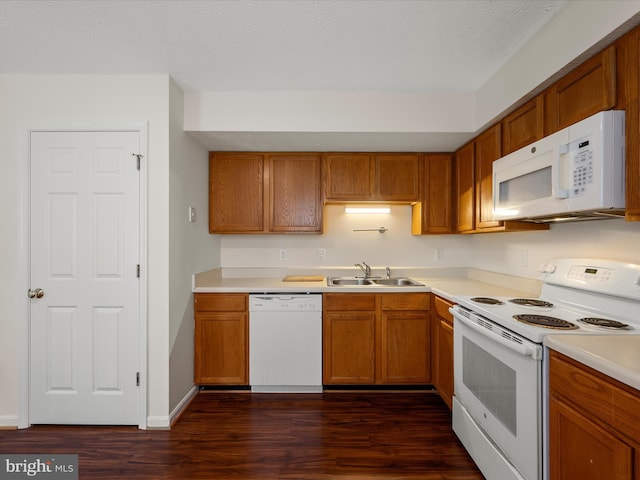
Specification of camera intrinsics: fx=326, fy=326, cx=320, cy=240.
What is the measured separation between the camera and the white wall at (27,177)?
2.23 metres

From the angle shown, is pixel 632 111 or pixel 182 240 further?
pixel 182 240

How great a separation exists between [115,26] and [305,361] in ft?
8.42

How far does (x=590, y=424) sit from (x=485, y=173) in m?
1.83

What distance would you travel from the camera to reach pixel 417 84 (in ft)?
7.89

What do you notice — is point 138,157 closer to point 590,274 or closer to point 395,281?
point 395,281

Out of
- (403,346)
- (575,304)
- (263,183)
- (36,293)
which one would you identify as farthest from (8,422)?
(575,304)

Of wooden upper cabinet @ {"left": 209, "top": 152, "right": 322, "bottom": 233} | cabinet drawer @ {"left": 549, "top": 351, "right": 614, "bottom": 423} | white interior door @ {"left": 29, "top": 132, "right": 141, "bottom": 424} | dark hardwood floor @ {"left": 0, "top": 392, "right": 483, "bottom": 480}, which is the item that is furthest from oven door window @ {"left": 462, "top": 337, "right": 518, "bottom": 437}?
white interior door @ {"left": 29, "top": 132, "right": 141, "bottom": 424}

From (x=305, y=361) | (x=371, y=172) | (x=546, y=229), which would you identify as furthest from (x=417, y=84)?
(x=305, y=361)

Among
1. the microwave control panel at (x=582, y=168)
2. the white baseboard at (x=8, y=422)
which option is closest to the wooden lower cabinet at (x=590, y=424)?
the microwave control panel at (x=582, y=168)

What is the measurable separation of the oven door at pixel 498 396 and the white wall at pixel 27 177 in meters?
1.95

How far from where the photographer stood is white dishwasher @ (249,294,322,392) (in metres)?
2.71

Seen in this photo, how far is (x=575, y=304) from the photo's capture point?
5.85ft

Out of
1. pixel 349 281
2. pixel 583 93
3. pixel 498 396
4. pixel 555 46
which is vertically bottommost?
pixel 498 396

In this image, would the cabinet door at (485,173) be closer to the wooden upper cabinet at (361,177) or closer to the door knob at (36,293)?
the wooden upper cabinet at (361,177)
